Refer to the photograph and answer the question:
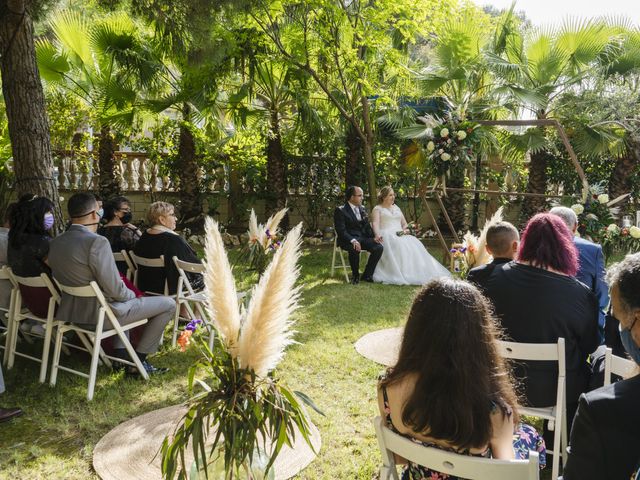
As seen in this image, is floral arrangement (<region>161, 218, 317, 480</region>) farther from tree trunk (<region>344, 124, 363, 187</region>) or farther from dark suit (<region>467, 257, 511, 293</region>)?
tree trunk (<region>344, 124, 363, 187</region>)

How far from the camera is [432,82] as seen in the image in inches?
437

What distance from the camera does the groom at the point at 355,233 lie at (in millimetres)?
8875

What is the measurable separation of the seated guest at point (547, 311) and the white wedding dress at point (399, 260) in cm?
548

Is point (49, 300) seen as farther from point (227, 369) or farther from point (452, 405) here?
point (452, 405)

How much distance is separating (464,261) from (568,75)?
22.2ft

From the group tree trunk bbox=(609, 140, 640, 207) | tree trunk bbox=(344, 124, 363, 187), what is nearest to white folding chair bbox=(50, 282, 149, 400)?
tree trunk bbox=(344, 124, 363, 187)

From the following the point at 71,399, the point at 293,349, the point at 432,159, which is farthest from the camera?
the point at 432,159

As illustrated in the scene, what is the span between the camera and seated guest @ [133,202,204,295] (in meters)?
5.62

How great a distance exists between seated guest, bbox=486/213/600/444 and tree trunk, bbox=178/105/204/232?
9.37 m

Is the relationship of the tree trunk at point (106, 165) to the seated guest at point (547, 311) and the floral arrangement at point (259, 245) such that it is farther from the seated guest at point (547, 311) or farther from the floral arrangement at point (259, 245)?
the seated guest at point (547, 311)

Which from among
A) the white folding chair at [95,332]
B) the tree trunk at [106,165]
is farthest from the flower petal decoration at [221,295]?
the tree trunk at [106,165]

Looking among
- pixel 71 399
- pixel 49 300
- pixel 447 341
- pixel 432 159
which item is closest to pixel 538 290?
pixel 447 341

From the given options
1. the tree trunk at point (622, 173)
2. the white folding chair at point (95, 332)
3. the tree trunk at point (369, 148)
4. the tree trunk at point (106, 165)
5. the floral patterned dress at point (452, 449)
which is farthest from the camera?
the tree trunk at point (106, 165)

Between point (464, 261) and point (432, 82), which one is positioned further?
point (432, 82)
